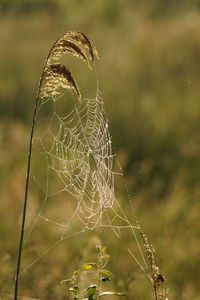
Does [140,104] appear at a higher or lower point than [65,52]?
higher

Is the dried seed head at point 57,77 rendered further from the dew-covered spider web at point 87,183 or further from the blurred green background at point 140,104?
the dew-covered spider web at point 87,183

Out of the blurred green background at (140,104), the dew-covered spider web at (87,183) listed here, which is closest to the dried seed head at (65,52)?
the blurred green background at (140,104)

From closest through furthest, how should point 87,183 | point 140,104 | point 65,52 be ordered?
1. point 65,52
2. point 87,183
3. point 140,104

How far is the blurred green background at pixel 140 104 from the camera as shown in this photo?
15.6 ft

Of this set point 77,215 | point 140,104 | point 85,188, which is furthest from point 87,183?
point 140,104

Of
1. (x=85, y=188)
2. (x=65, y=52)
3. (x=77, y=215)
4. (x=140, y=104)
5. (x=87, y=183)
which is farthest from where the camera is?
(x=140, y=104)

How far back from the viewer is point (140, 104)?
7.63 metres

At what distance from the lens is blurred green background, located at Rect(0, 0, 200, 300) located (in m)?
4.76

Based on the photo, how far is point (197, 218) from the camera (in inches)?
191

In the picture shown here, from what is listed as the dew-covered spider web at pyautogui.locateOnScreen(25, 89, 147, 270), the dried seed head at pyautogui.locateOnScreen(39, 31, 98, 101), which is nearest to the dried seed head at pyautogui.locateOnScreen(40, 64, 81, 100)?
the dried seed head at pyautogui.locateOnScreen(39, 31, 98, 101)

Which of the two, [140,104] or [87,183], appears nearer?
[87,183]

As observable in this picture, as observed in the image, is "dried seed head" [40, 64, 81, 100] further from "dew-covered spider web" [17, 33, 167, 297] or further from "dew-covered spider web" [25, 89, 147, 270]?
"dew-covered spider web" [25, 89, 147, 270]

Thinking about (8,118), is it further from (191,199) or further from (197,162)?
(191,199)

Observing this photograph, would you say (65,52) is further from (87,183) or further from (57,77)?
(87,183)
